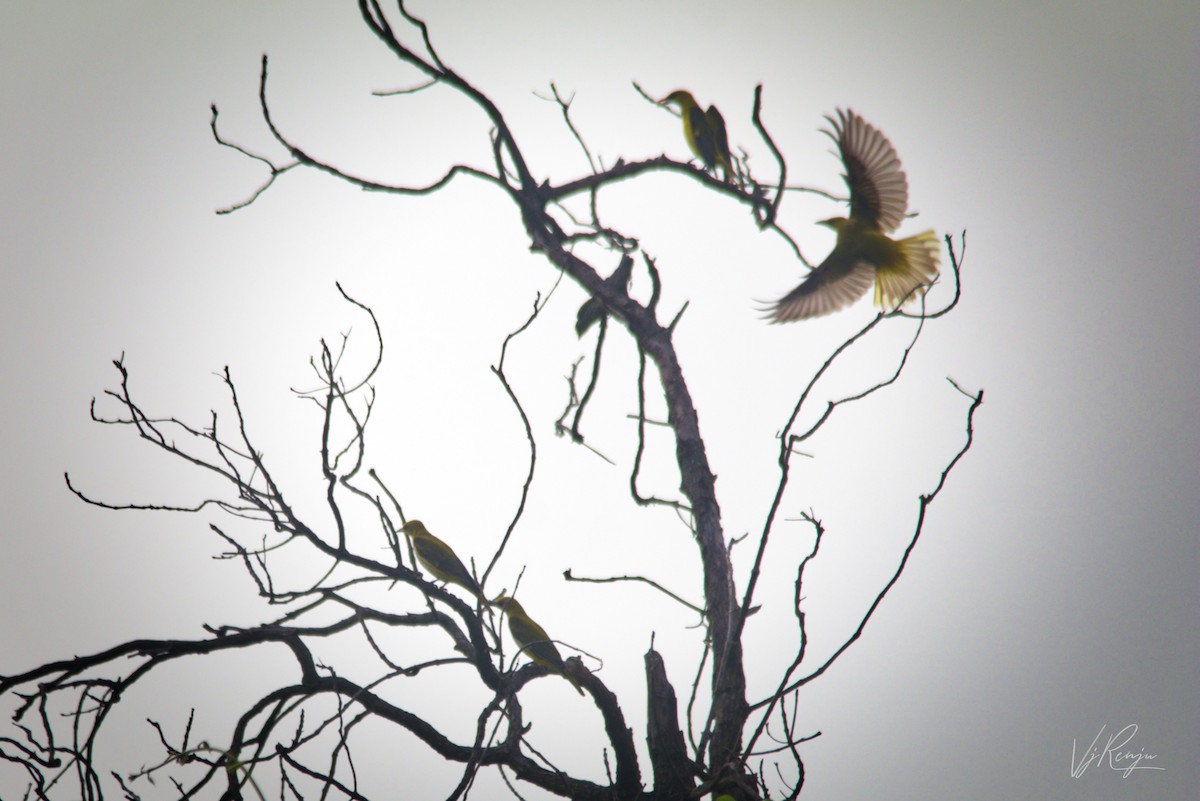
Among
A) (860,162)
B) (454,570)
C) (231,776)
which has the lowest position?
(231,776)

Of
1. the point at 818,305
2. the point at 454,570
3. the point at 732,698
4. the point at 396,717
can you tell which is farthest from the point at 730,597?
the point at 818,305

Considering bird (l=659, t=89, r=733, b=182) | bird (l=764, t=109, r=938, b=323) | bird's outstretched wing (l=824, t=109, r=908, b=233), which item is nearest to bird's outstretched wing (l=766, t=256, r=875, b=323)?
bird (l=764, t=109, r=938, b=323)

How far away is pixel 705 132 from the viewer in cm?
329

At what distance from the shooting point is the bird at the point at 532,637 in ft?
5.12

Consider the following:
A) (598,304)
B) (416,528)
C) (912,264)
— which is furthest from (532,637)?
(912,264)

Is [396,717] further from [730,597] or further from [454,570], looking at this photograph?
[454,570]

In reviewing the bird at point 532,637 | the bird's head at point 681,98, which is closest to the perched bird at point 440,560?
the bird at point 532,637

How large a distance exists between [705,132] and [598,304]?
64.9 inches

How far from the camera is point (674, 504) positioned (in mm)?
1673

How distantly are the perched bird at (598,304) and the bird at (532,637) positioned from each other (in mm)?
769

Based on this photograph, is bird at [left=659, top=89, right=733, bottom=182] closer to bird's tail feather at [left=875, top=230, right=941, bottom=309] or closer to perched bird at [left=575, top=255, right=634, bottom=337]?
bird's tail feather at [left=875, top=230, right=941, bottom=309]

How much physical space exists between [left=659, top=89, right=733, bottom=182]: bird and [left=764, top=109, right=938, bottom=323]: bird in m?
0.53

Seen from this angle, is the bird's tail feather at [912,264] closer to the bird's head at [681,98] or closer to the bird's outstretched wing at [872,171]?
the bird's outstretched wing at [872,171]

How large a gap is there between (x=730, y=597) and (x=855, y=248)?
7.48 ft
